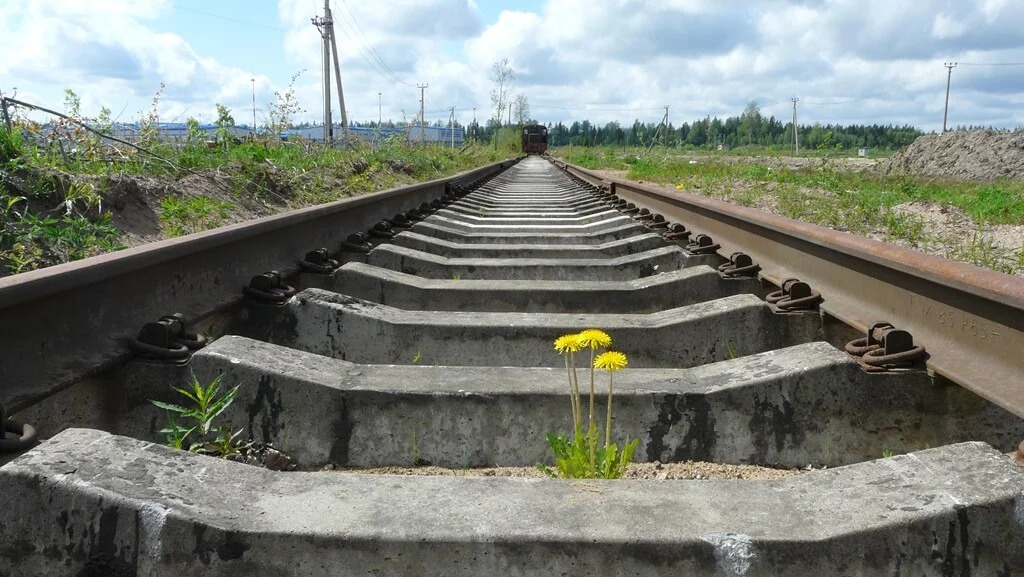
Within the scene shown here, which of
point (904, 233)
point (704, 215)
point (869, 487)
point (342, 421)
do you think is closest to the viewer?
point (869, 487)

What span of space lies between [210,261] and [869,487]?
204cm

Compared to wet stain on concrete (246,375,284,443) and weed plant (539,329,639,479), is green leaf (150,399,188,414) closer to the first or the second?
wet stain on concrete (246,375,284,443)

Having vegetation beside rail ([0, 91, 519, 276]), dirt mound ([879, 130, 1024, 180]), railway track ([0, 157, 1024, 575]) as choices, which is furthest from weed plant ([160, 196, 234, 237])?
dirt mound ([879, 130, 1024, 180])

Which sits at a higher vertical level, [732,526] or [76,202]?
[76,202]

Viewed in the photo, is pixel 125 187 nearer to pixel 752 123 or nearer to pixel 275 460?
pixel 275 460

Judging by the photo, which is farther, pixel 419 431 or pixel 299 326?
pixel 299 326

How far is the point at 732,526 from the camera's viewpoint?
1.34 metres

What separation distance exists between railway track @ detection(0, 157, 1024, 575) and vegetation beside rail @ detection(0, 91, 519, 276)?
3.77 ft

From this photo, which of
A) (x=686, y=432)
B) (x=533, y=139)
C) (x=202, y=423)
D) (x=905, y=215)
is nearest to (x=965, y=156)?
(x=905, y=215)

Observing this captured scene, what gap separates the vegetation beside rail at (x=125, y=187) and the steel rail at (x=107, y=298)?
3.71 feet

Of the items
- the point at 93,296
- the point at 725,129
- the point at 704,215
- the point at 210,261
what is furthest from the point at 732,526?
the point at 725,129

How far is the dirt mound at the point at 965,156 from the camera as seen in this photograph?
2283cm

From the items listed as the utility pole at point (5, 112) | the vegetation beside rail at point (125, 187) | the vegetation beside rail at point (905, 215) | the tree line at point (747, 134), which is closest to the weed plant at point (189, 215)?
the vegetation beside rail at point (125, 187)

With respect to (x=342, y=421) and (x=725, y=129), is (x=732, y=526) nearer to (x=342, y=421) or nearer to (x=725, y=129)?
(x=342, y=421)
